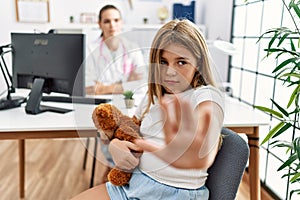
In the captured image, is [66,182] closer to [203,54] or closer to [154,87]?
[154,87]

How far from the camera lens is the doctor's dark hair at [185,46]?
3.25ft

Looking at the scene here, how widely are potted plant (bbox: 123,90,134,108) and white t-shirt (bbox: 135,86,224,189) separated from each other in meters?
0.20

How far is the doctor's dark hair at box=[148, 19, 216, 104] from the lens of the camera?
99 centimetres

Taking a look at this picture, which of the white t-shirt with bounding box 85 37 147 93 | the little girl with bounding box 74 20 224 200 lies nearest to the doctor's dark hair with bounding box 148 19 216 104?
the little girl with bounding box 74 20 224 200

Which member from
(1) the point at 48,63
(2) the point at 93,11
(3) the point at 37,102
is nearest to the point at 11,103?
(3) the point at 37,102

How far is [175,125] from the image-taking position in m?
0.88

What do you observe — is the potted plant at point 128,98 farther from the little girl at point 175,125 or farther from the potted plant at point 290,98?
the potted plant at point 290,98

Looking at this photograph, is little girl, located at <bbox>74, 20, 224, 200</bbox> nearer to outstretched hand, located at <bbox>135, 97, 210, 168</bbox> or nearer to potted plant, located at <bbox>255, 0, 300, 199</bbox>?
outstretched hand, located at <bbox>135, 97, 210, 168</bbox>

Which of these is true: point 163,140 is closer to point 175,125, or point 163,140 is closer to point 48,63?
point 175,125

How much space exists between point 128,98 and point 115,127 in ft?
0.81

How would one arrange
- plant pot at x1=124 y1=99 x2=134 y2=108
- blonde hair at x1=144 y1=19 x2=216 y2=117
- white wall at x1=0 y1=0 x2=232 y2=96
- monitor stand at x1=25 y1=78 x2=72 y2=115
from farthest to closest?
white wall at x1=0 y1=0 x2=232 y2=96
monitor stand at x1=25 y1=78 x2=72 y2=115
plant pot at x1=124 y1=99 x2=134 y2=108
blonde hair at x1=144 y1=19 x2=216 y2=117

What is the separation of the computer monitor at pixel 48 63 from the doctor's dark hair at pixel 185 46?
70 cm

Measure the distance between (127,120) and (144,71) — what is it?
20 cm

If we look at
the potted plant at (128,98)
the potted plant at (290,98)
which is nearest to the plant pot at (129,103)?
the potted plant at (128,98)
